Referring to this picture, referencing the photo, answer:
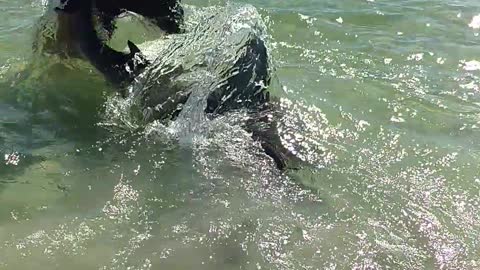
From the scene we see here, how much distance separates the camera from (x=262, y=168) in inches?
204

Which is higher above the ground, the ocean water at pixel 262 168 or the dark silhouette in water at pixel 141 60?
the dark silhouette in water at pixel 141 60

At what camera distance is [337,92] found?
651 centimetres

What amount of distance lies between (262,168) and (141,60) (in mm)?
1796

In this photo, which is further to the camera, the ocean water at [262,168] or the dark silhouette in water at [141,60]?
the dark silhouette in water at [141,60]

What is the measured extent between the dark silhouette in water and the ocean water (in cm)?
17

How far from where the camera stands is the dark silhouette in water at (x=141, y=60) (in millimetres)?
5883

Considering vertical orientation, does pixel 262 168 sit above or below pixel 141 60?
below

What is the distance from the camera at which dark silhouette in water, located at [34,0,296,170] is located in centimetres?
588

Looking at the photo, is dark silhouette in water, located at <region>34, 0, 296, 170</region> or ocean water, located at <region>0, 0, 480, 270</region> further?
dark silhouette in water, located at <region>34, 0, 296, 170</region>

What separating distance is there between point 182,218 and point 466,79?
371cm

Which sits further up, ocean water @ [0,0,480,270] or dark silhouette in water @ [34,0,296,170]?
dark silhouette in water @ [34,0,296,170]

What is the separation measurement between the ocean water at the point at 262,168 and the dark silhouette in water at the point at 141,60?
0.17 metres

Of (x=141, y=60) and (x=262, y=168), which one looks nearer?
(x=262, y=168)

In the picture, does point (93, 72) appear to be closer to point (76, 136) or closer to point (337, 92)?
point (76, 136)
